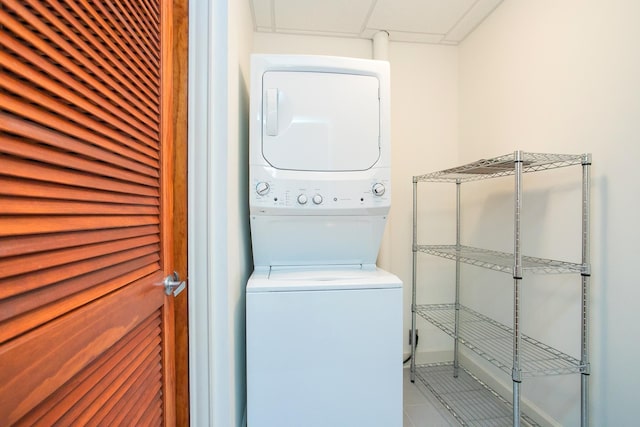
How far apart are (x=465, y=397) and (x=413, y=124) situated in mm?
2008

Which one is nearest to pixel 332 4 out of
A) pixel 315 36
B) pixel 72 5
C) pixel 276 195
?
pixel 315 36

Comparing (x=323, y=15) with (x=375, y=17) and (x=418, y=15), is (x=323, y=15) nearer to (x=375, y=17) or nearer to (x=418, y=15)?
(x=375, y=17)

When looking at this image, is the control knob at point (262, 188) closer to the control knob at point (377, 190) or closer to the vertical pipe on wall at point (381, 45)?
the control knob at point (377, 190)

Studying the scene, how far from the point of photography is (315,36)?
2170mm

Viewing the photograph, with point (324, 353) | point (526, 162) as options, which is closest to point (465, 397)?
point (324, 353)

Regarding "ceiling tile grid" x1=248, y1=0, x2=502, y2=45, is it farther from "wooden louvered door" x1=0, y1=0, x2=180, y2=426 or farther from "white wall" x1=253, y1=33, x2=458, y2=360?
"wooden louvered door" x1=0, y1=0, x2=180, y2=426

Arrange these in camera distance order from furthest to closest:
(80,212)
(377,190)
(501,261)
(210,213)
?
(501,261) → (377,190) → (210,213) → (80,212)

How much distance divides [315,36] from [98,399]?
240 centimetres

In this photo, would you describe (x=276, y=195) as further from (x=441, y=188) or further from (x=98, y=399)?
(x=441, y=188)

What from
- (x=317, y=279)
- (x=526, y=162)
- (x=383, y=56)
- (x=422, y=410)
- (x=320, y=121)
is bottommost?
(x=422, y=410)

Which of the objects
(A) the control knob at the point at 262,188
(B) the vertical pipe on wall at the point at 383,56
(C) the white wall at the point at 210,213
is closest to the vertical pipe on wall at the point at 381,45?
(B) the vertical pipe on wall at the point at 383,56

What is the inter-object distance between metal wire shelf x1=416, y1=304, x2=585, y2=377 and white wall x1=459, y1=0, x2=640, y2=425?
8 centimetres

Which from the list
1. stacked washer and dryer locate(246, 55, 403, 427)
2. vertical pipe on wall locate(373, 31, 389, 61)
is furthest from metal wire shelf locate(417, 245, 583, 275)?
vertical pipe on wall locate(373, 31, 389, 61)

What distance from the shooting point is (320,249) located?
5.21 ft
